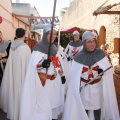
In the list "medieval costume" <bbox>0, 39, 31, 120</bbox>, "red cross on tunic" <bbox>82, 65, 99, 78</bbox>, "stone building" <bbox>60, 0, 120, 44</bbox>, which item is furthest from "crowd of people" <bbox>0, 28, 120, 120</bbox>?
"stone building" <bbox>60, 0, 120, 44</bbox>

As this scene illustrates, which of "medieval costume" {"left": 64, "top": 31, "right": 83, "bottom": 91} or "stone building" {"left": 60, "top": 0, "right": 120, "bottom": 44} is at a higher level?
"stone building" {"left": 60, "top": 0, "right": 120, "bottom": 44}

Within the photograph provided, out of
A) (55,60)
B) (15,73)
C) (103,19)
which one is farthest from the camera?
(103,19)

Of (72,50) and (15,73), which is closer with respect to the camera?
(15,73)

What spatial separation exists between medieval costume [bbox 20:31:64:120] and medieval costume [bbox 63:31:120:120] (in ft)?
0.99

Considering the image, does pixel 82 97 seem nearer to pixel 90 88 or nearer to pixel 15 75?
pixel 90 88

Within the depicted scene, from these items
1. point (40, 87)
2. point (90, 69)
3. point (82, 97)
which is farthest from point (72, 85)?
point (40, 87)

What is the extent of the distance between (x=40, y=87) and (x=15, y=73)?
1092 mm

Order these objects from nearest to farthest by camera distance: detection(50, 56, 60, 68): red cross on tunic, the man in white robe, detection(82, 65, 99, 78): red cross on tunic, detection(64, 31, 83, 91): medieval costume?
detection(82, 65, 99, 78): red cross on tunic → detection(50, 56, 60, 68): red cross on tunic → the man in white robe → detection(64, 31, 83, 91): medieval costume

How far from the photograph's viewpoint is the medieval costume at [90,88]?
151 inches

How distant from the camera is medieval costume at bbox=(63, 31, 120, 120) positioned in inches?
151

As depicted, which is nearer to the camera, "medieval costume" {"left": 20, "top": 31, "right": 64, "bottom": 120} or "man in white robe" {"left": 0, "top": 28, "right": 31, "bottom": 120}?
"medieval costume" {"left": 20, "top": 31, "right": 64, "bottom": 120}

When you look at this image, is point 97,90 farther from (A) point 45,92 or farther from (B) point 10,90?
(B) point 10,90

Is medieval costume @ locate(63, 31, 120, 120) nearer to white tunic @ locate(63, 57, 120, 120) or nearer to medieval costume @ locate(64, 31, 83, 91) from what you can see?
white tunic @ locate(63, 57, 120, 120)

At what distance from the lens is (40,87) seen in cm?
386
